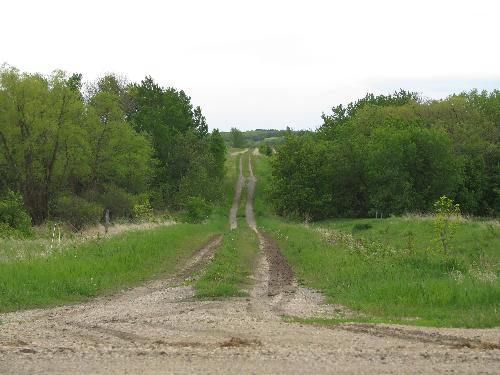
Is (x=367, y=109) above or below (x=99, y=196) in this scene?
above

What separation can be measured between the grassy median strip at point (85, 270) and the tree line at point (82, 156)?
67.2 feet

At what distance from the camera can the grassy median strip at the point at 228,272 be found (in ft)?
54.0

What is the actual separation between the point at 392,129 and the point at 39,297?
158 feet

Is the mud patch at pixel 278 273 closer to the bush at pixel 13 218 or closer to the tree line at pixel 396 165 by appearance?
the bush at pixel 13 218

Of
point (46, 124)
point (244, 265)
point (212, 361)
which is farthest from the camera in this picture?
point (46, 124)

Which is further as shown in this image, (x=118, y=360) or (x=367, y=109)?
(x=367, y=109)

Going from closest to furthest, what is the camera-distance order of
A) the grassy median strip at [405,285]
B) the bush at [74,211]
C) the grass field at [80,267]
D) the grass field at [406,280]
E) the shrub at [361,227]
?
the grassy median strip at [405,285] < the grass field at [406,280] < the grass field at [80,267] < the shrub at [361,227] < the bush at [74,211]

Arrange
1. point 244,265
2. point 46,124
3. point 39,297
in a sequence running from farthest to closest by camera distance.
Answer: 1. point 46,124
2. point 244,265
3. point 39,297

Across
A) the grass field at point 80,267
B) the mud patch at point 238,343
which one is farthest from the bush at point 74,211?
the mud patch at point 238,343

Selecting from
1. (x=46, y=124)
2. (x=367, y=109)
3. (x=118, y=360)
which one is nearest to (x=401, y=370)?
(x=118, y=360)

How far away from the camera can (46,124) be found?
47625mm

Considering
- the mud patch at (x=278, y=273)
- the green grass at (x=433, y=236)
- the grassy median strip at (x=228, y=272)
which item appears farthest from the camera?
the green grass at (x=433, y=236)

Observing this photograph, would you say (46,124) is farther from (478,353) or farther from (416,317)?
(478,353)

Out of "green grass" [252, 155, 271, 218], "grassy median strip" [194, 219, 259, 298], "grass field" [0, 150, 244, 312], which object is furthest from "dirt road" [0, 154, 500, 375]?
"green grass" [252, 155, 271, 218]
